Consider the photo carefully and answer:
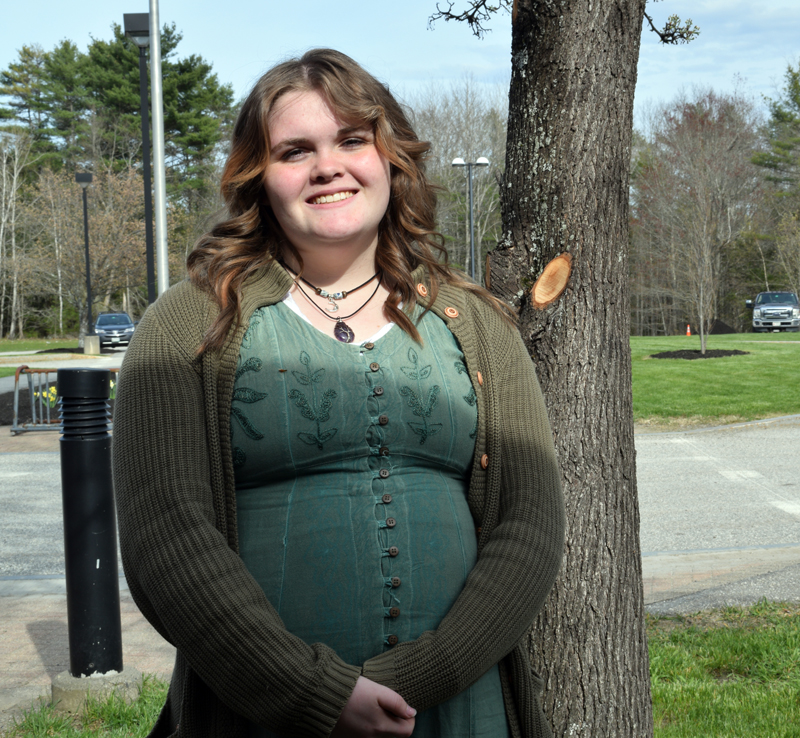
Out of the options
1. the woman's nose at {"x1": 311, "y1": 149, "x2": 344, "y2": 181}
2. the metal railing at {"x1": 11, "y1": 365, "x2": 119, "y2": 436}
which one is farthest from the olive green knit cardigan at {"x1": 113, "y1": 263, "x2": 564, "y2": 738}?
the metal railing at {"x1": 11, "y1": 365, "x2": 119, "y2": 436}

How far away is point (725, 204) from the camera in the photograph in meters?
41.6

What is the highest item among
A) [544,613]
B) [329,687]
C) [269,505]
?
[269,505]

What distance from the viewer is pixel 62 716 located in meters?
3.60

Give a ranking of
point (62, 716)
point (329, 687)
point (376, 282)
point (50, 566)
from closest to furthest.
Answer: point (329, 687) < point (376, 282) < point (62, 716) < point (50, 566)

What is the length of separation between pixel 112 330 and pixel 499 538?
35.8 meters

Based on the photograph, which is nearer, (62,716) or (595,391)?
(595,391)

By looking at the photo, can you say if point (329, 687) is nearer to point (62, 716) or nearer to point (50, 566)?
point (62, 716)

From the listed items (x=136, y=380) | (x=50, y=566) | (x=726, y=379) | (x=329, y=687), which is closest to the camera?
(x=329, y=687)

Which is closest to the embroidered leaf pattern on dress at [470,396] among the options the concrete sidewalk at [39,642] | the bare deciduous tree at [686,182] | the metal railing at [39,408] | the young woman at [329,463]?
the young woman at [329,463]

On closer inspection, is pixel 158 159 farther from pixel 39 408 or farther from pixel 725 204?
pixel 725 204

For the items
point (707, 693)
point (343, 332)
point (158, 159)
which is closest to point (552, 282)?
point (343, 332)

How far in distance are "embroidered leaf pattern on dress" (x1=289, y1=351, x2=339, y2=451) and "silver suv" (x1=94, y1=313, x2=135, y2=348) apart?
34500 mm

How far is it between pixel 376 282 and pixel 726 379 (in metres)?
15.3

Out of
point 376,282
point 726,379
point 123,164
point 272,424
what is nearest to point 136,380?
point 272,424
